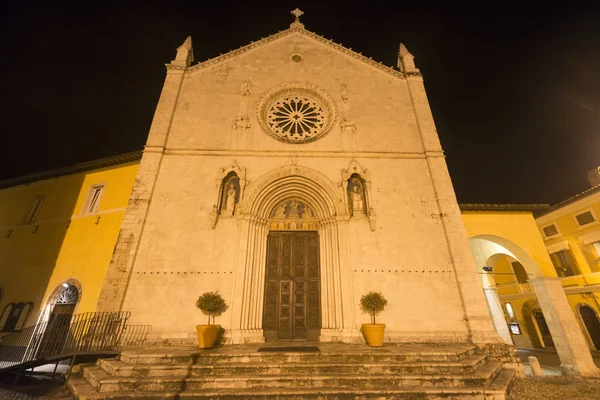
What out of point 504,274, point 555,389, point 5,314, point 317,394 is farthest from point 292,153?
point 504,274

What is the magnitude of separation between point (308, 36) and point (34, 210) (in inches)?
628

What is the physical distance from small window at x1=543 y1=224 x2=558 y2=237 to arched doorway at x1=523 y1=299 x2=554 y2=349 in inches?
192

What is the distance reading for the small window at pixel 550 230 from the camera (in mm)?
16794

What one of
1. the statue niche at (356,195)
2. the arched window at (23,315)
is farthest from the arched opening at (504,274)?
the arched window at (23,315)

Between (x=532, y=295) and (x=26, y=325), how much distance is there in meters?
27.7

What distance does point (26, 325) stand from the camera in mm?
9734

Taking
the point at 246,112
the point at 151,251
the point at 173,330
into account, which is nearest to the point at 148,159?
the point at 151,251

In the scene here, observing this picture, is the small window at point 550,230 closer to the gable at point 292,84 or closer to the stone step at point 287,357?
the gable at point 292,84

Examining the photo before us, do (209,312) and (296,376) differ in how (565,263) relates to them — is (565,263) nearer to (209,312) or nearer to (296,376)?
(296,376)

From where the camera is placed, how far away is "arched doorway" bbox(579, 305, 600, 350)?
15180 millimetres

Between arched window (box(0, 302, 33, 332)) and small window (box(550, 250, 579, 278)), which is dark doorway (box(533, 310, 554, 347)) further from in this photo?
arched window (box(0, 302, 33, 332))

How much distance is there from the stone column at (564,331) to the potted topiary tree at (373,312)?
6.82m

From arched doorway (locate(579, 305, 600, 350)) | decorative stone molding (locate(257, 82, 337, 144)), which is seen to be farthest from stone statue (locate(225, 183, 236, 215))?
arched doorway (locate(579, 305, 600, 350))

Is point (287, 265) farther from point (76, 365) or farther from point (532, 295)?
point (532, 295)
